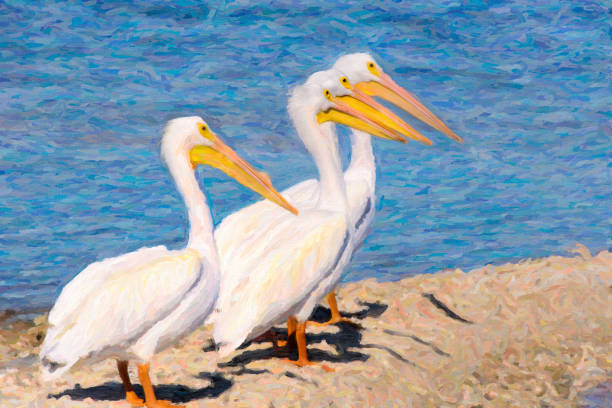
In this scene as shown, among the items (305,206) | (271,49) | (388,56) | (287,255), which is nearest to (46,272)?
(305,206)

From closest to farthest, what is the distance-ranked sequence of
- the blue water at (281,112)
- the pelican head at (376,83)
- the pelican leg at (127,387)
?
the pelican leg at (127,387) → the pelican head at (376,83) → the blue water at (281,112)

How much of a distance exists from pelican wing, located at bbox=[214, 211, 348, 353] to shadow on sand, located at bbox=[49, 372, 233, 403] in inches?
12.2

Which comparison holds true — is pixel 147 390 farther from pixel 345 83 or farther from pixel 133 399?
pixel 345 83

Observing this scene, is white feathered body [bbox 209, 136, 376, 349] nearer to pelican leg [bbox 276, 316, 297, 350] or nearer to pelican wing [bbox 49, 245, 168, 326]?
pelican leg [bbox 276, 316, 297, 350]

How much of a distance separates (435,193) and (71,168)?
3.90 m

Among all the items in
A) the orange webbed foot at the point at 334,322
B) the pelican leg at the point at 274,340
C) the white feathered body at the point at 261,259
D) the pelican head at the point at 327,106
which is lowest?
the orange webbed foot at the point at 334,322

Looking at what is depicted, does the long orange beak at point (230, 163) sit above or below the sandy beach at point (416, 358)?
above

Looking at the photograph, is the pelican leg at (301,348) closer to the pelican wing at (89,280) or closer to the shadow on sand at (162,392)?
the shadow on sand at (162,392)

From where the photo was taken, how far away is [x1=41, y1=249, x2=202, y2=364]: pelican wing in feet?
12.2

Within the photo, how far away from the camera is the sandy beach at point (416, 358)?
14.6ft

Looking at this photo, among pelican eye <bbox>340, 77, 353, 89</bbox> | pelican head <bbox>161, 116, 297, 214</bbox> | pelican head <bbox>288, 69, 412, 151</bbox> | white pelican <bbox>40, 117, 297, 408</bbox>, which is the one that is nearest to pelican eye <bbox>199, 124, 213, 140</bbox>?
pelican head <bbox>161, 116, 297, 214</bbox>

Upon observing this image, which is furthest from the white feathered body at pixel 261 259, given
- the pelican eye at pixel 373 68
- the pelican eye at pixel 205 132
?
the pelican eye at pixel 373 68

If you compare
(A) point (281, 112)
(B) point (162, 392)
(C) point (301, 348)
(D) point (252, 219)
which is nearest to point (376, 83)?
(D) point (252, 219)

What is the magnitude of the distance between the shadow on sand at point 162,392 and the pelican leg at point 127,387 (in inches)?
6.2
